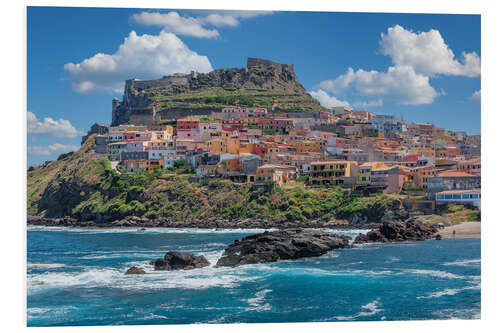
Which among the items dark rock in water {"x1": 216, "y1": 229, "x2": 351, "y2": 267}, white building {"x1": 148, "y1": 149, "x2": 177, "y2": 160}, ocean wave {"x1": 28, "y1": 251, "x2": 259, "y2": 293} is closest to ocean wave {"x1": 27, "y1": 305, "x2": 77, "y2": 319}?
ocean wave {"x1": 28, "y1": 251, "x2": 259, "y2": 293}

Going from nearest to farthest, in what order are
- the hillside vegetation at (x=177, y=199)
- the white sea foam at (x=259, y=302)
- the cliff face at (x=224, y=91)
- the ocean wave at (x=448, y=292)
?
the white sea foam at (x=259, y=302), the ocean wave at (x=448, y=292), the hillside vegetation at (x=177, y=199), the cliff face at (x=224, y=91)

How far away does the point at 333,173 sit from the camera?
31.6m

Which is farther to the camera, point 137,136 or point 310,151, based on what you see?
point 137,136

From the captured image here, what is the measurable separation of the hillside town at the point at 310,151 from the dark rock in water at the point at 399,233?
2.48m

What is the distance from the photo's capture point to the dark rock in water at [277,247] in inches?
658

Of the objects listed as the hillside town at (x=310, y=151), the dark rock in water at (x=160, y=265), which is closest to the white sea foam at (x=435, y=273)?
the dark rock in water at (x=160, y=265)

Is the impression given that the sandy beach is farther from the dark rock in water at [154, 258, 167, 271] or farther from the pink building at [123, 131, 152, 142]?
the pink building at [123, 131, 152, 142]

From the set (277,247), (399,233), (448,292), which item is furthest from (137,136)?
(448,292)

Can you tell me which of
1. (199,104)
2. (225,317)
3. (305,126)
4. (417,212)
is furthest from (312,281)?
(199,104)

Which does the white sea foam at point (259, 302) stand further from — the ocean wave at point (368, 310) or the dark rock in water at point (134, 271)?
the dark rock in water at point (134, 271)

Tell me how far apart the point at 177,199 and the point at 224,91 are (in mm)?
29125

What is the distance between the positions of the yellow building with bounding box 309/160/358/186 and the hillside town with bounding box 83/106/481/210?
0.19ft

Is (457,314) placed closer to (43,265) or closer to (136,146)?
(43,265)

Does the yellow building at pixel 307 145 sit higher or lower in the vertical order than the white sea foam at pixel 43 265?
higher
